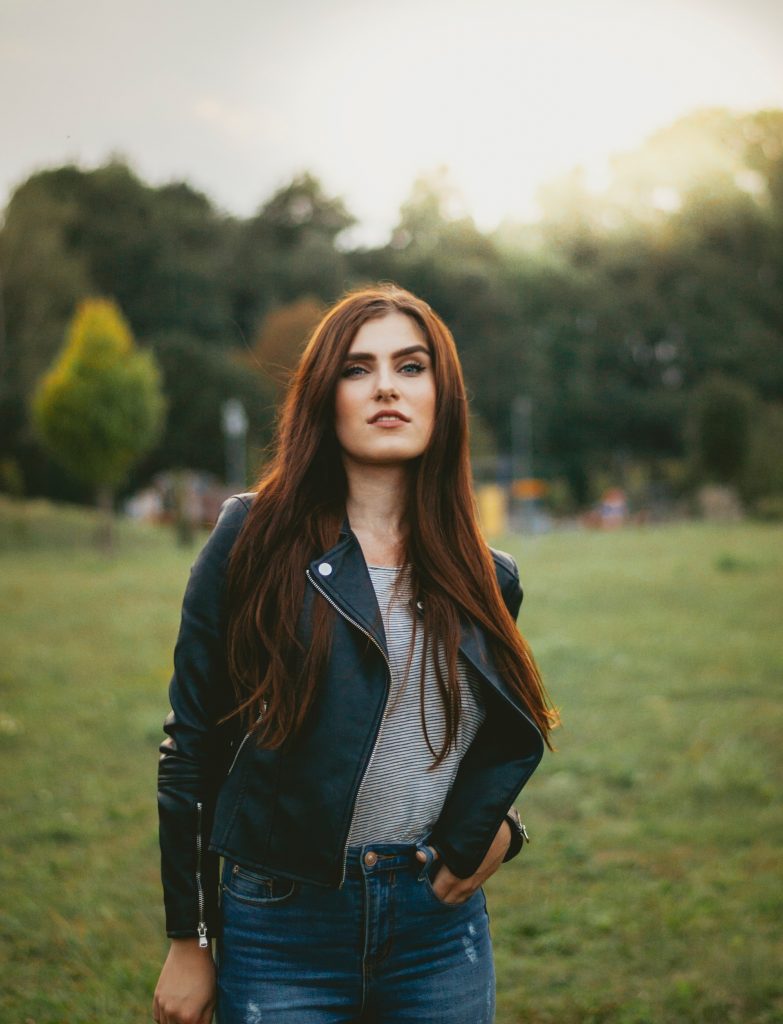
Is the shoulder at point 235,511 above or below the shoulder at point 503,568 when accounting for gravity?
→ above

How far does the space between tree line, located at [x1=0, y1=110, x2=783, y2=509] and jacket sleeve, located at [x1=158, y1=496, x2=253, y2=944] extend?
3618cm

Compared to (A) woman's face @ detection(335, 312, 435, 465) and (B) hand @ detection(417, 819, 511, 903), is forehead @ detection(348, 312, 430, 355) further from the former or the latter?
(B) hand @ detection(417, 819, 511, 903)

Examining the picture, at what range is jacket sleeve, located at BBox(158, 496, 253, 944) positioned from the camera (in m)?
1.90

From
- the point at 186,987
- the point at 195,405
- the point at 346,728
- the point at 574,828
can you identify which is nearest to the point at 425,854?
the point at 346,728

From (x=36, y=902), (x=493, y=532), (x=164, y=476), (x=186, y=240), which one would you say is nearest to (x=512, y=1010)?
(x=36, y=902)

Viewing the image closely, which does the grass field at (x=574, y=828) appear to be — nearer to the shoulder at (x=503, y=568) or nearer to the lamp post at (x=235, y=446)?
the shoulder at (x=503, y=568)

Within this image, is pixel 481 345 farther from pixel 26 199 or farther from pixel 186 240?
pixel 26 199

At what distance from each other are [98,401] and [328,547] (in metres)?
25.2

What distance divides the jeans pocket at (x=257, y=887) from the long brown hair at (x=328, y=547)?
248mm

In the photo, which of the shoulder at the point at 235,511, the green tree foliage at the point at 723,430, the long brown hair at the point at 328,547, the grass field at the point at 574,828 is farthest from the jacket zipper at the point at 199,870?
the green tree foliage at the point at 723,430

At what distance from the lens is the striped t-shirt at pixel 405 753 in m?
1.93

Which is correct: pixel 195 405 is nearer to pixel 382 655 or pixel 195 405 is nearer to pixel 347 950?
pixel 382 655

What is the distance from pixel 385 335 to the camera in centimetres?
215

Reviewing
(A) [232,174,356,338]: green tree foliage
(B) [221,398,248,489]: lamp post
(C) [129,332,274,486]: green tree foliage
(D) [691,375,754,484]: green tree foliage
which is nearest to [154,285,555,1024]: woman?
(B) [221,398,248,489]: lamp post
